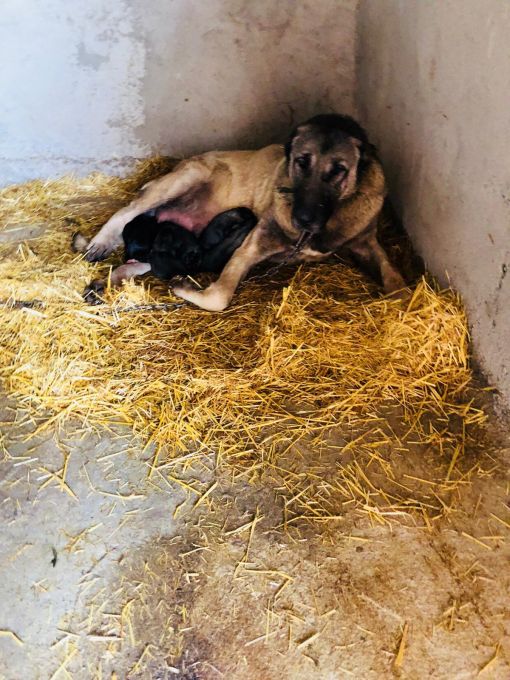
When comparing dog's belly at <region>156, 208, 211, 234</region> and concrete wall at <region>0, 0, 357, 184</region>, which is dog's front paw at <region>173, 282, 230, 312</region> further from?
concrete wall at <region>0, 0, 357, 184</region>

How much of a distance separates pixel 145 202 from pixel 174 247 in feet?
2.46

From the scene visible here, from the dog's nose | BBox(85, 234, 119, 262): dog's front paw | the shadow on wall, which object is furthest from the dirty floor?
the shadow on wall

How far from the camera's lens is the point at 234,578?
2.59m

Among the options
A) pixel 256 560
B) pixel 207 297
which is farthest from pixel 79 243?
pixel 256 560

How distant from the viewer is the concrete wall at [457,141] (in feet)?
9.87

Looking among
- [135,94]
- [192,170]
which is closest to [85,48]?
[135,94]

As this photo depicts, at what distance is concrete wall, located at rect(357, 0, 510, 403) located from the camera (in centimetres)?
301

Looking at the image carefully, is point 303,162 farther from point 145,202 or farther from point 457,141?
point 145,202

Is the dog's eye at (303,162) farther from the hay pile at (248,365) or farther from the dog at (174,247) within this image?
the hay pile at (248,365)

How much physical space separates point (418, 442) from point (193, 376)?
1.32 m

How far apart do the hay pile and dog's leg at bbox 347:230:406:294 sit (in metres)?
0.14

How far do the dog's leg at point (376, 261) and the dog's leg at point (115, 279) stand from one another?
1559 mm

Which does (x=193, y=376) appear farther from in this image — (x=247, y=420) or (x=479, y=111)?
(x=479, y=111)

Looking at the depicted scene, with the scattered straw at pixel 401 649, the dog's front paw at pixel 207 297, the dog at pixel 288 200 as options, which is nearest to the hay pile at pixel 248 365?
the dog's front paw at pixel 207 297
